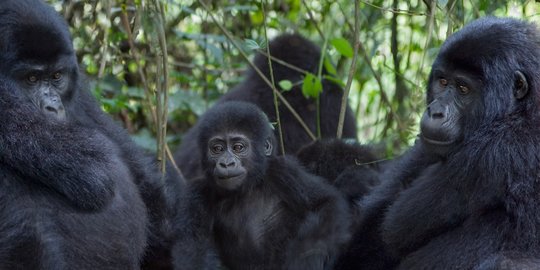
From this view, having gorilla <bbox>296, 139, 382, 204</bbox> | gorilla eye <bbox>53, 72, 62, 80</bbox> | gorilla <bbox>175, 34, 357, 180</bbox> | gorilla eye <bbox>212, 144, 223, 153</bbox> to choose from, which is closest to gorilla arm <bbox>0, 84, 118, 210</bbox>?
gorilla eye <bbox>53, 72, 62, 80</bbox>

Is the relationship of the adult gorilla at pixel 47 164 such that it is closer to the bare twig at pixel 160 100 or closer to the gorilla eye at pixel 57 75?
the gorilla eye at pixel 57 75

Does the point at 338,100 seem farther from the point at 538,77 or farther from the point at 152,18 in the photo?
the point at 538,77

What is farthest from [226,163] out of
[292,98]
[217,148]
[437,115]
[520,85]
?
[292,98]

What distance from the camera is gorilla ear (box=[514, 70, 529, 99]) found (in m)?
3.65

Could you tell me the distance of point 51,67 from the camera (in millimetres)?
3674

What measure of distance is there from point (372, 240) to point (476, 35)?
118 cm

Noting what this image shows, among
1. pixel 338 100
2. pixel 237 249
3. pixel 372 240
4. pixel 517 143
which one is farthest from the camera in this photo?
pixel 338 100

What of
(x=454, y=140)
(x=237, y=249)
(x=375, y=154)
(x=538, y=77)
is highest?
(x=538, y=77)

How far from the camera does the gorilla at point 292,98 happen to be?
6.59 metres

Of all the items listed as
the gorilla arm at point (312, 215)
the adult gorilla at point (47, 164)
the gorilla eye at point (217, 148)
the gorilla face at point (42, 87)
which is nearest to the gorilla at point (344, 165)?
the gorilla arm at point (312, 215)

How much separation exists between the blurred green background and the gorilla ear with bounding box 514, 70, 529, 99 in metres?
1.23

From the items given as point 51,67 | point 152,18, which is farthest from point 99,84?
point 51,67

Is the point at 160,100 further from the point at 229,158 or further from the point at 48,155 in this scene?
the point at 48,155

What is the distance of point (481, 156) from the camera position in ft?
12.0
